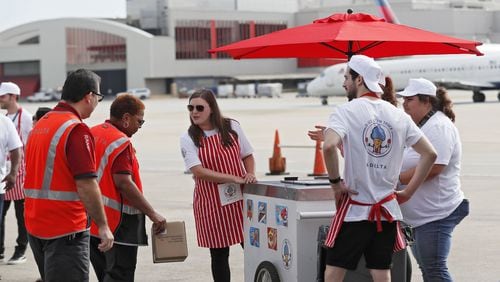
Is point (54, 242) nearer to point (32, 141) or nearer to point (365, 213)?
point (32, 141)

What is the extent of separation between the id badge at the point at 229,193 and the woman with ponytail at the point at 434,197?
137 centimetres

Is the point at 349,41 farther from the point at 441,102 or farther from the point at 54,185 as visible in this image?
the point at 54,185

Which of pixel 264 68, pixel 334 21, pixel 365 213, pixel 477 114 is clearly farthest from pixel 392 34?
pixel 264 68

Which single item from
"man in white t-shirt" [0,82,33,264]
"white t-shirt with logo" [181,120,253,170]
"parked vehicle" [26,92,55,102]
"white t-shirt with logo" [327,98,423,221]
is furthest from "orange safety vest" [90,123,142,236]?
"parked vehicle" [26,92,55,102]

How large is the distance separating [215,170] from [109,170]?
992 mm

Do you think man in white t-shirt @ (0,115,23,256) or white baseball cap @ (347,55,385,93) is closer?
white baseball cap @ (347,55,385,93)

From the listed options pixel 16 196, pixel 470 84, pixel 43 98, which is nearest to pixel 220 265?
pixel 16 196

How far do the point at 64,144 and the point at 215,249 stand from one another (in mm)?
2183

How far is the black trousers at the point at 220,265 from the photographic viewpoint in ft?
26.7

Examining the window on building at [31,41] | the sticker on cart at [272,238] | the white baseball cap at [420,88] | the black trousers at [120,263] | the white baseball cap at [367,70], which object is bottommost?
the black trousers at [120,263]

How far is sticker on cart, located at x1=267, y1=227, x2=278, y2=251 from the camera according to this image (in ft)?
24.5

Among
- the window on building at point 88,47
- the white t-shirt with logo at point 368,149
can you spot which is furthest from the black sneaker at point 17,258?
the window on building at point 88,47

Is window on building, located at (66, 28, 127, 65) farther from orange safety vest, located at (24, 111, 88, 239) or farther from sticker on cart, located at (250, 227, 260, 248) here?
orange safety vest, located at (24, 111, 88, 239)

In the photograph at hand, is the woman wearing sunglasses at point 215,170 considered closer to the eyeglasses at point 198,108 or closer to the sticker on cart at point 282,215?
the eyeglasses at point 198,108
